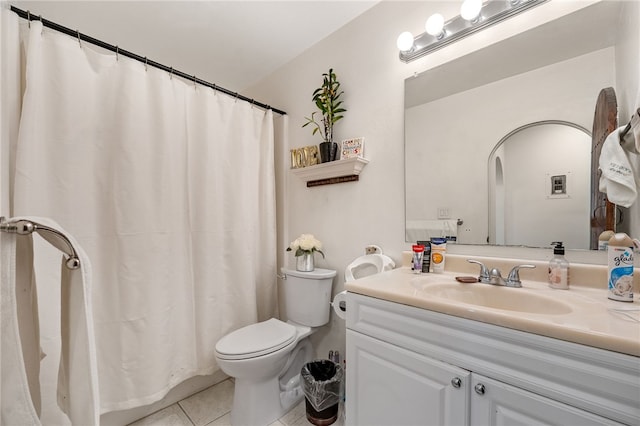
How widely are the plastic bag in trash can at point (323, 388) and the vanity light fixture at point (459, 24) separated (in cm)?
177

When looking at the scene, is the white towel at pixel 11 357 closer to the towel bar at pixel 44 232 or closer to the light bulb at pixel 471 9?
the towel bar at pixel 44 232

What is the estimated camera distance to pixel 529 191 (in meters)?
1.12

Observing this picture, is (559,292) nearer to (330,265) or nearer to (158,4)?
(330,265)

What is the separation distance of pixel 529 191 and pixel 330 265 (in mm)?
1147

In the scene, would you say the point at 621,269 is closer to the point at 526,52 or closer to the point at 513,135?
the point at 513,135

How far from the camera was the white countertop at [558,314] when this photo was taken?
60 cm

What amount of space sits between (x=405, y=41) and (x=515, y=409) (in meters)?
1.54

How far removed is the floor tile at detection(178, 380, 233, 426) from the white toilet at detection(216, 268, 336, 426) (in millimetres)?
162

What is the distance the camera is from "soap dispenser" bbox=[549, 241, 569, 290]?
96 centimetres

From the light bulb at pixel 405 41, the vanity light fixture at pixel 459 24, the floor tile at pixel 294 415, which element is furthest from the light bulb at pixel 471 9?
the floor tile at pixel 294 415

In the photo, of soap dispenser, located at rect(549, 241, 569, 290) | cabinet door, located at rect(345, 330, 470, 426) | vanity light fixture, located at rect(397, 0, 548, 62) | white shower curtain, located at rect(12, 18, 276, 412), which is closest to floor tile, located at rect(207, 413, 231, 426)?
white shower curtain, located at rect(12, 18, 276, 412)

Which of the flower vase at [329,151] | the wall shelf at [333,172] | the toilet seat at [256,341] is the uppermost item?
the flower vase at [329,151]

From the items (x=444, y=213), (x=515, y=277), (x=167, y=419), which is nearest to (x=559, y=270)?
(x=515, y=277)

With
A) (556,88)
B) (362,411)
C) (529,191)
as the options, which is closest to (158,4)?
(556,88)
